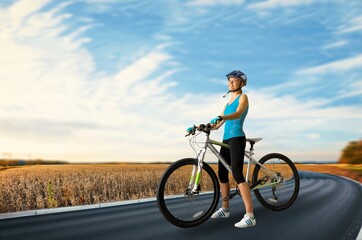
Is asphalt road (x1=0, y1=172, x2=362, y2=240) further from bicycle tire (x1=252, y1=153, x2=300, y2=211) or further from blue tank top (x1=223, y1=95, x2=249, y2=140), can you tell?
blue tank top (x1=223, y1=95, x2=249, y2=140)

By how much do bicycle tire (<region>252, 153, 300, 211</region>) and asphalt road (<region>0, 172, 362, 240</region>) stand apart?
0.17 metres

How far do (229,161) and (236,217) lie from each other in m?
1.17

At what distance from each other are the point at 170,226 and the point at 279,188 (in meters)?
2.58

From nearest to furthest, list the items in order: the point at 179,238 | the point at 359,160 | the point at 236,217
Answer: the point at 179,238, the point at 236,217, the point at 359,160

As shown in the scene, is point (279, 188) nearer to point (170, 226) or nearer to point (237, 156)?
point (237, 156)

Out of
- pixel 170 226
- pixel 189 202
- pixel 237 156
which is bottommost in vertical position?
pixel 170 226

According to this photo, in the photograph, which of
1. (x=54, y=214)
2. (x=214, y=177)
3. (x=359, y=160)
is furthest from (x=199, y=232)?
(x=359, y=160)

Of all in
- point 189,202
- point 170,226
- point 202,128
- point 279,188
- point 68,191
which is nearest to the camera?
point 202,128

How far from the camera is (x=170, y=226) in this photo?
7.08 meters

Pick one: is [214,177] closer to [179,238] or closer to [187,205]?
[187,205]

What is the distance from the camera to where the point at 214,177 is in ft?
23.7

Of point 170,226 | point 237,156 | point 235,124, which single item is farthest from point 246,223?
point 235,124

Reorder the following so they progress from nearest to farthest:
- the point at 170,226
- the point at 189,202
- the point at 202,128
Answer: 1. the point at 202,128
2. the point at 189,202
3. the point at 170,226

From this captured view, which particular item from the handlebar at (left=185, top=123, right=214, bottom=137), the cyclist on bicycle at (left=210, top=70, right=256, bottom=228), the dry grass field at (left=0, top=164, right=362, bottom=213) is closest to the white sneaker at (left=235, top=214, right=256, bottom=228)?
the cyclist on bicycle at (left=210, top=70, right=256, bottom=228)
